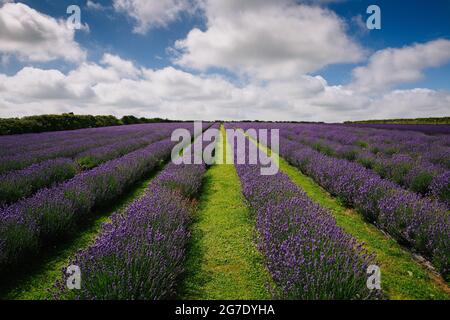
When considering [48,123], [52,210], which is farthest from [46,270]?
[48,123]

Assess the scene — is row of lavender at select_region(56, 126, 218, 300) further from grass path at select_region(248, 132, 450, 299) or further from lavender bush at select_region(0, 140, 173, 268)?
grass path at select_region(248, 132, 450, 299)

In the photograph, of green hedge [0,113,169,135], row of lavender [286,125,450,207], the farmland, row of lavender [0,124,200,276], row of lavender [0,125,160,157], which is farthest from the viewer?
green hedge [0,113,169,135]

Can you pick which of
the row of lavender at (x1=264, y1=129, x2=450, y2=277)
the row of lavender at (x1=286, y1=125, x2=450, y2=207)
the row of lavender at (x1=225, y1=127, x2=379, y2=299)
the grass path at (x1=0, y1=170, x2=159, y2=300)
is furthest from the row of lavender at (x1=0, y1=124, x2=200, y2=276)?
the row of lavender at (x1=286, y1=125, x2=450, y2=207)

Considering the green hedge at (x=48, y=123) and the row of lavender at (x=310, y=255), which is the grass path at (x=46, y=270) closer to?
the row of lavender at (x=310, y=255)

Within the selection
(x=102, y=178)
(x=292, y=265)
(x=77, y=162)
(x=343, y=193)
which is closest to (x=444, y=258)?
(x=292, y=265)

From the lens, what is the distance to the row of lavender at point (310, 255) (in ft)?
6.04

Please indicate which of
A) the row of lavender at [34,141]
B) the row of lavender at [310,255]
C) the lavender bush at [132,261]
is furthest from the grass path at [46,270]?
the row of lavender at [34,141]

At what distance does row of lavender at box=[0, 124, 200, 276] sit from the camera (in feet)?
8.59

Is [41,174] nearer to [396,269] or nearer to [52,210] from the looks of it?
[52,210]

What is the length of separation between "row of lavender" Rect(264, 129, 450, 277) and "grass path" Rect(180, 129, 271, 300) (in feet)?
5.67

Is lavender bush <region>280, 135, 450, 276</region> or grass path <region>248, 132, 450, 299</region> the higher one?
lavender bush <region>280, 135, 450, 276</region>

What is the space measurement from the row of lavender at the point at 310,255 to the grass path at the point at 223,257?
22cm

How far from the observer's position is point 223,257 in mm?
3014

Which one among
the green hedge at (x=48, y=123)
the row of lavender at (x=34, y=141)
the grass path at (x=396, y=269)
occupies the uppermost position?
the green hedge at (x=48, y=123)
